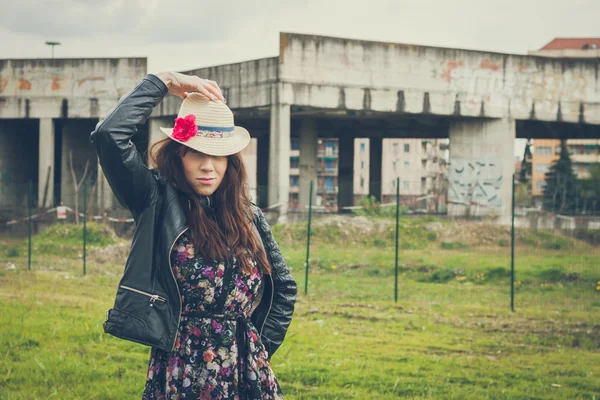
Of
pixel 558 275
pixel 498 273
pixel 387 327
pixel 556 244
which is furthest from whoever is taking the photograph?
pixel 498 273

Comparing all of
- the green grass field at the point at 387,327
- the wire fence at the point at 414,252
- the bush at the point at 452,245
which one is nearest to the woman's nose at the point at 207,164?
the green grass field at the point at 387,327

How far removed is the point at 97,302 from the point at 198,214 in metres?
8.75

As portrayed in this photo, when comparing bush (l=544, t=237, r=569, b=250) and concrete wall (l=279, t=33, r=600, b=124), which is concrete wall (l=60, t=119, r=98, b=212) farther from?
bush (l=544, t=237, r=569, b=250)

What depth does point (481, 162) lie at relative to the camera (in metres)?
27.9

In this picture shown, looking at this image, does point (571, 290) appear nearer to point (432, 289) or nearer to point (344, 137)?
point (432, 289)

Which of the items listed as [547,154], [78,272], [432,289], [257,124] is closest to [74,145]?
[257,124]

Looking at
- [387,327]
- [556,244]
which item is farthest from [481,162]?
[387,327]

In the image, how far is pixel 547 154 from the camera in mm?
113500

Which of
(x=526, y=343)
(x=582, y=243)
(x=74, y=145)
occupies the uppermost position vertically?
(x=74, y=145)

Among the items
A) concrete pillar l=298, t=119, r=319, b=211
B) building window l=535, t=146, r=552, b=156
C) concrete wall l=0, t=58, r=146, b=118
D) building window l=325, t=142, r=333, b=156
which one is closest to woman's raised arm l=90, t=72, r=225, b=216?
concrete pillar l=298, t=119, r=319, b=211

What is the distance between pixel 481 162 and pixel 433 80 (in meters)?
3.62

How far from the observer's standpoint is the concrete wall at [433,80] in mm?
25797

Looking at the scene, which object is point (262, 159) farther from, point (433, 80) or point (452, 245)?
point (452, 245)

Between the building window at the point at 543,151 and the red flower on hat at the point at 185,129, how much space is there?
117 metres
